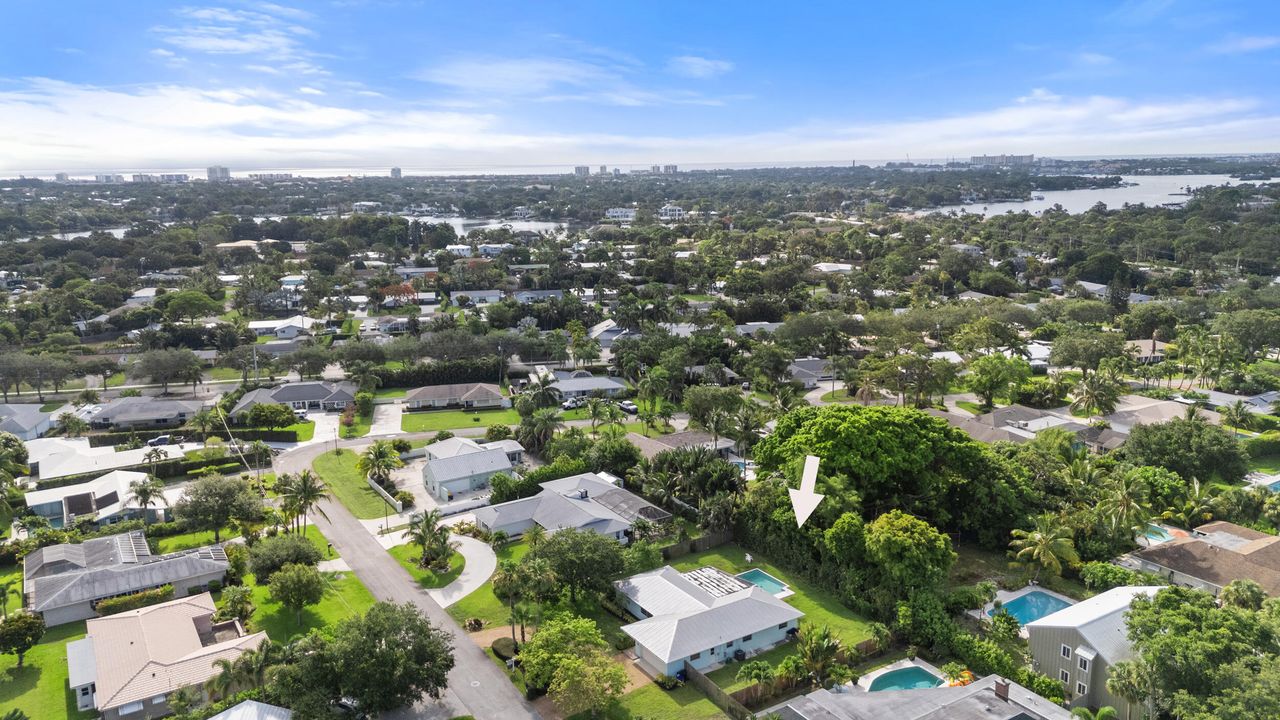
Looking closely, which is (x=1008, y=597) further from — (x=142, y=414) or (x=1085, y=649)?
(x=142, y=414)

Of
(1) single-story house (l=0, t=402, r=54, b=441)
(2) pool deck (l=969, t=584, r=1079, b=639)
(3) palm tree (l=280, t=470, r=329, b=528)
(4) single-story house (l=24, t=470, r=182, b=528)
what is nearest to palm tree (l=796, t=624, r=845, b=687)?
(2) pool deck (l=969, t=584, r=1079, b=639)

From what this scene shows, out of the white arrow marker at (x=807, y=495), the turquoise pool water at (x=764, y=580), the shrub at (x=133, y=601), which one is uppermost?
the white arrow marker at (x=807, y=495)

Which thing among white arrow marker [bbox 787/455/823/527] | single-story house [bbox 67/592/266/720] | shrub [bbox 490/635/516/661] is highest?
white arrow marker [bbox 787/455/823/527]

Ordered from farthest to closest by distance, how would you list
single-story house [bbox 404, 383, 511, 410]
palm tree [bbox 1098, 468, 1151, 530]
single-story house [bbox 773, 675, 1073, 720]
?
single-story house [bbox 404, 383, 511, 410]
palm tree [bbox 1098, 468, 1151, 530]
single-story house [bbox 773, 675, 1073, 720]

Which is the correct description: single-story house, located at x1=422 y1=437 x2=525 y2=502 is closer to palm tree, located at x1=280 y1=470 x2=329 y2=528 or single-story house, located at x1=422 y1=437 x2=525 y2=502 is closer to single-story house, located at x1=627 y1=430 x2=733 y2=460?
single-story house, located at x1=627 y1=430 x2=733 y2=460

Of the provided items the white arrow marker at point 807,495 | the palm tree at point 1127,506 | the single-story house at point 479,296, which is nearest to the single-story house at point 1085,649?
the palm tree at point 1127,506

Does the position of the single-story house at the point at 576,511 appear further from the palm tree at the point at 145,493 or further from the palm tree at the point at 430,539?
the palm tree at the point at 145,493
